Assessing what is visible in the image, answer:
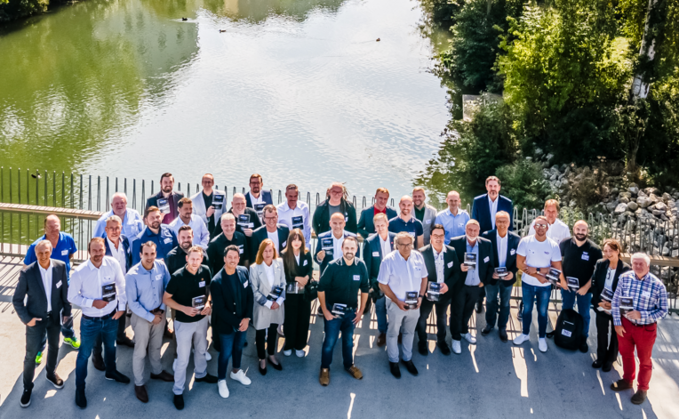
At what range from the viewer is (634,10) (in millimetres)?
18547

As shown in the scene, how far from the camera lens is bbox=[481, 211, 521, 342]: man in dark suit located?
8672mm

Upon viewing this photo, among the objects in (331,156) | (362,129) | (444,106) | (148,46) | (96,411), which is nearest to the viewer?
(96,411)

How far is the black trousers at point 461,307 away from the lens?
28.2 ft

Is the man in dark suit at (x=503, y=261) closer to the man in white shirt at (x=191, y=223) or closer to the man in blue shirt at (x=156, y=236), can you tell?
the man in white shirt at (x=191, y=223)

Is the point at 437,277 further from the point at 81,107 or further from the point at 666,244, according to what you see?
the point at 81,107

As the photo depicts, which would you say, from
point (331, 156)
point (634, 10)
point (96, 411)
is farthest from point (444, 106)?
point (96, 411)

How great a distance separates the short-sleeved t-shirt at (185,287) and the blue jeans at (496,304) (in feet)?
13.0

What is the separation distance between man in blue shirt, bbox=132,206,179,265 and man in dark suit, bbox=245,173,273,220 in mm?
1601

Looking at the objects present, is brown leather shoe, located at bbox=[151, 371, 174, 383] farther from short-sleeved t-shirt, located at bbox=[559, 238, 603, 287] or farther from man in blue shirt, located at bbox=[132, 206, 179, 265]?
short-sleeved t-shirt, located at bbox=[559, 238, 603, 287]

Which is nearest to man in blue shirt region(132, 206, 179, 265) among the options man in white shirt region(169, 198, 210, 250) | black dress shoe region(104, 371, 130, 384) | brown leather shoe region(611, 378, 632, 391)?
man in white shirt region(169, 198, 210, 250)

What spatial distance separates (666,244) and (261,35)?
30203 millimetres

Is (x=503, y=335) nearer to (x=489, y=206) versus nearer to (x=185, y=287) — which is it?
(x=489, y=206)

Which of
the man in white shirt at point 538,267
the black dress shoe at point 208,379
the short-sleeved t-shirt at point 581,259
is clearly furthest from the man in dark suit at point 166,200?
the short-sleeved t-shirt at point 581,259

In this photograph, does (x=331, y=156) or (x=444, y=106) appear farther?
(x=444, y=106)
